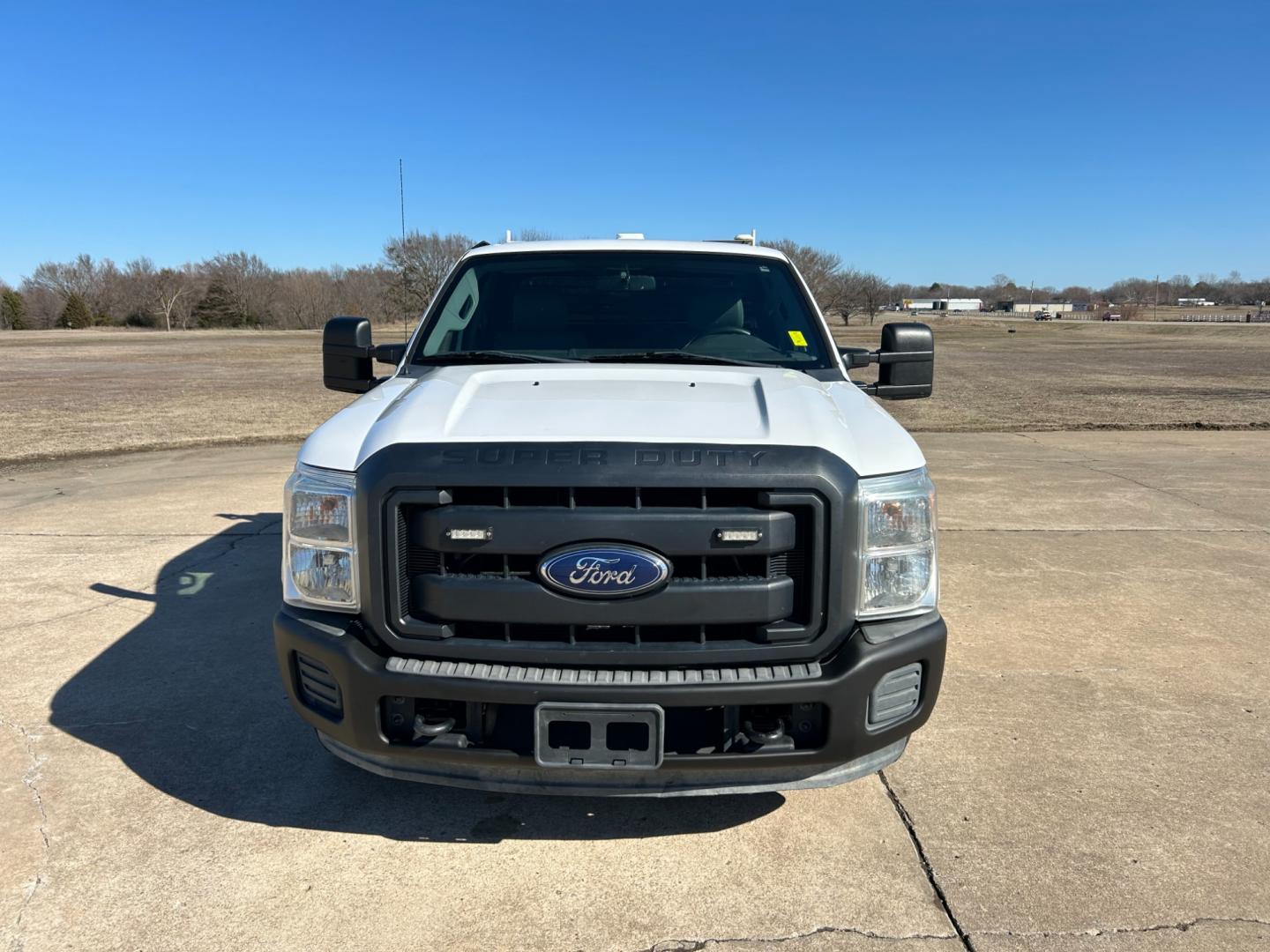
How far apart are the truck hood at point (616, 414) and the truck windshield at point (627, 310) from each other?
1.48 ft

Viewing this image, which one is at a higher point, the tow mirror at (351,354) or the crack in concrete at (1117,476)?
the tow mirror at (351,354)

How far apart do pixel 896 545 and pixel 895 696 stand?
1.46 ft

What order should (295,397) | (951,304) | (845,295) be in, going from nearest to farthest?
(295,397)
(845,295)
(951,304)

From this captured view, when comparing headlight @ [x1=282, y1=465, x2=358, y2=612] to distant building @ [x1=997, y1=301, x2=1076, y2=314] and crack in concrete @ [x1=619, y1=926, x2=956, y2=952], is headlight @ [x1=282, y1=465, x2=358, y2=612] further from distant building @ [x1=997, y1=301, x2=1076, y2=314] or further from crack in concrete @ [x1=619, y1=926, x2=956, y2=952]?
distant building @ [x1=997, y1=301, x2=1076, y2=314]

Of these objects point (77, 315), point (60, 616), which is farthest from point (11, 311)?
point (60, 616)

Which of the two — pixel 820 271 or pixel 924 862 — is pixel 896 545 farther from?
pixel 820 271

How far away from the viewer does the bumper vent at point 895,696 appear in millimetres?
2613

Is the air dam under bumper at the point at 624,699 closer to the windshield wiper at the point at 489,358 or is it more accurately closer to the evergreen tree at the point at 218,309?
the windshield wiper at the point at 489,358

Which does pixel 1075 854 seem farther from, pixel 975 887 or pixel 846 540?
pixel 846 540

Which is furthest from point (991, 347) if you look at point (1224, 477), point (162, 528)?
point (162, 528)

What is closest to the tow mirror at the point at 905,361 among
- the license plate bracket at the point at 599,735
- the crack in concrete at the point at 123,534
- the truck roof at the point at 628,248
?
the truck roof at the point at 628,248

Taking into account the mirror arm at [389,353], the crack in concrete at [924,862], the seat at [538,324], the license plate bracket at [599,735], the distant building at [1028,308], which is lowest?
the crack in concrete at [924,862]

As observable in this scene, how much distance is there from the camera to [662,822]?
10.1 ft

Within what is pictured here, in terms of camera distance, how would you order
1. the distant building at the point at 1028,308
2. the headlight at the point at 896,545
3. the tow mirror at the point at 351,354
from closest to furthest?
the headlight at the point at 896,545, the tow mirror at the point at 351,354, the distant building at the point at 1028,308
